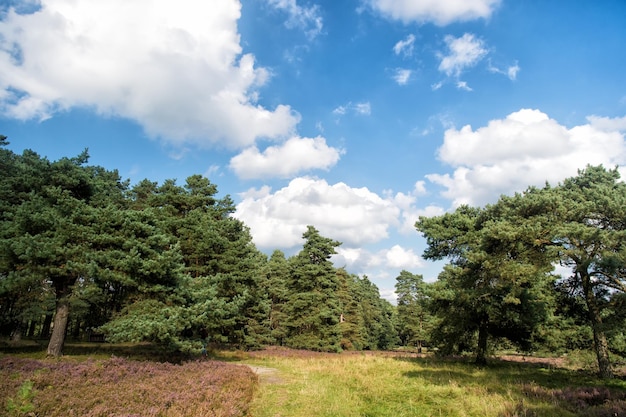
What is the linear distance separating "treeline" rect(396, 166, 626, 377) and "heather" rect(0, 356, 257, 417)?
14208 millimetres

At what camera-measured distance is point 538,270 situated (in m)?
16.0

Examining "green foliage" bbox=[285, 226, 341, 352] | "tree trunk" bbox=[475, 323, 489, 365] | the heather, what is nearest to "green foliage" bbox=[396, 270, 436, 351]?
"green foliage" bbox=[285, 226, 341, 352]

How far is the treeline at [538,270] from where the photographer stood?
15188mm

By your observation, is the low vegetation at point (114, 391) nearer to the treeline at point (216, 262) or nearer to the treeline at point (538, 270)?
the treeline at point (216, 262)

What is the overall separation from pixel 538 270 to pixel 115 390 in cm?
1778

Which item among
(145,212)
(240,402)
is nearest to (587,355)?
(240,402)

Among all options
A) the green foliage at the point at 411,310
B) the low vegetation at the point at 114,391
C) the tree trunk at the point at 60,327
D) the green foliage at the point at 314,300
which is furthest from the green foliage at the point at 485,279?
the green foliage at the point at 411,310

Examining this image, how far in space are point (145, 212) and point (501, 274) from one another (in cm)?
1780

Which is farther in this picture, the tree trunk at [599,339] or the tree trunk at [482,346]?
the tree trunk at [482,346]

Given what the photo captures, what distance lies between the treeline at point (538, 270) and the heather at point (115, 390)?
1421cm

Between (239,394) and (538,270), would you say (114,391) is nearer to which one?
(239,394)

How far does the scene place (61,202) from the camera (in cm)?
1563

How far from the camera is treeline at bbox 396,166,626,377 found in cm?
1519

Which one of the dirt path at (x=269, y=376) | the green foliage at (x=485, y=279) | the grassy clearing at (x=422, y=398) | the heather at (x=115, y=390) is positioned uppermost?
the green foliage at (x=485, y=279)
